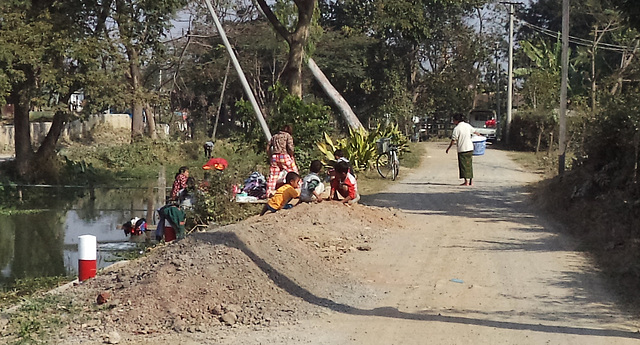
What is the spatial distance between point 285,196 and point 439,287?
14.7ft

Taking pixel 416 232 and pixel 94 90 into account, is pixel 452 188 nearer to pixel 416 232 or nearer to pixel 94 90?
pixel 416 232

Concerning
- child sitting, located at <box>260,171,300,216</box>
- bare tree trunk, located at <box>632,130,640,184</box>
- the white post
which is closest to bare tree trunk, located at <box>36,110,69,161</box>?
child sitting, located at <box>260,171,300,216</box>

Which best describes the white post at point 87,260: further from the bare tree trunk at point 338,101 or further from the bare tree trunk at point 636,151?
the bare tree trunk at point 338,101

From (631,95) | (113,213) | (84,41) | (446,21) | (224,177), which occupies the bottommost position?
(113,213)

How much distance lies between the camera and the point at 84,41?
23.5 m

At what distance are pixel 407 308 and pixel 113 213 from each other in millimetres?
14208

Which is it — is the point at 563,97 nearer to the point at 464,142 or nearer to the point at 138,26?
the point at 464,142

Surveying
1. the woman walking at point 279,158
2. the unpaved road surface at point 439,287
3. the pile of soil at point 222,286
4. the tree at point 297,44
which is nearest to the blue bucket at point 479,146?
the tree at point 297,44

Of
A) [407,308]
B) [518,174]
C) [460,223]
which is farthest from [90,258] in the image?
[518,174]

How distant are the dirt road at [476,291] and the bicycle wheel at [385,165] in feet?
19.2

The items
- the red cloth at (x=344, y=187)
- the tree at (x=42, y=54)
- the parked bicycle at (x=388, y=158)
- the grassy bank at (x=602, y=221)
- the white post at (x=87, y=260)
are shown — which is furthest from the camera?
the tree at (x=42, y=54)

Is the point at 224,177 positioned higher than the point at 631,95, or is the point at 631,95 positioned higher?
the point at 631,95

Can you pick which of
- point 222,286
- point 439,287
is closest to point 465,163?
point 439,287

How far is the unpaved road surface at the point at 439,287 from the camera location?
6914mm
